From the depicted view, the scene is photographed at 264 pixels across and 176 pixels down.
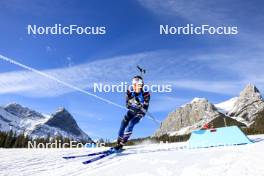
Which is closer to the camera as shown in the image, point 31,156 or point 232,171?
point 232,171

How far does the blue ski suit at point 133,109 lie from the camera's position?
1689cm

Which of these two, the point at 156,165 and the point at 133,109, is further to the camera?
the point at 133,109

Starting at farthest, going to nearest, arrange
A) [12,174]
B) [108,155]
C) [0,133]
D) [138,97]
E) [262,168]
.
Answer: [0,133], [138,97], [108,155], [12,174], [262,168]

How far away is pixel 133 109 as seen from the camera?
1692 cm

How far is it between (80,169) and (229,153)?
429 centimetres

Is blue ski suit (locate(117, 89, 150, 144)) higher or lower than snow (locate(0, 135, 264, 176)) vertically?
higher

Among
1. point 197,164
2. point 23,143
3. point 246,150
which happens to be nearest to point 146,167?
point 197,164

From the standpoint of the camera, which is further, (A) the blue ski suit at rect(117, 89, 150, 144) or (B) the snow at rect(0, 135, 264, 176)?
(A) the blue ski suit at rect(117, 89, 150, 144)

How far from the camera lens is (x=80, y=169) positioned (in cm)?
Result: 1271

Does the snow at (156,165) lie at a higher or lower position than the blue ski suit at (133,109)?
lower

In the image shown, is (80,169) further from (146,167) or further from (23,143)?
(23,143)

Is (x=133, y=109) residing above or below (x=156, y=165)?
above

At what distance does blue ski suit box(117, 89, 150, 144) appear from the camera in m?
16.9

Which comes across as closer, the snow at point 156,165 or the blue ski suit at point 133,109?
the snow at point 156,165
